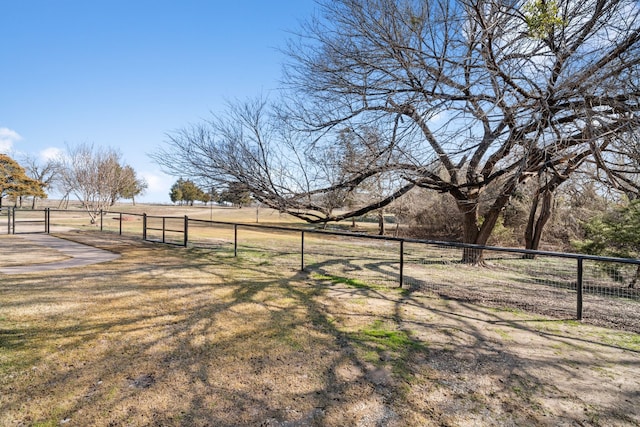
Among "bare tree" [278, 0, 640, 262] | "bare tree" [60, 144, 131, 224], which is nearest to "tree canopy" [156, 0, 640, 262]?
"bare tree" [278, 0, 640, 262]

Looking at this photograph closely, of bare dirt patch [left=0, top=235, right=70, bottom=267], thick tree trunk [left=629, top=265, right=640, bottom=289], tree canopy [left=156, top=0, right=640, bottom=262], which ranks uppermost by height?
tree canopy [left=156, top=0, right=640, bottom=262]

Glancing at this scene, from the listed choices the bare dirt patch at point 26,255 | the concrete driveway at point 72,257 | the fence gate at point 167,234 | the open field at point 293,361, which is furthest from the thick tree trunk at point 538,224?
the bare dirt patch at point 26,255

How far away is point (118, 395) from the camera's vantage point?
7.46 feet

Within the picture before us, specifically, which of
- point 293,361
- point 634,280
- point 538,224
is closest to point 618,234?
point 634,280

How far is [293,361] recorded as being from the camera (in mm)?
2844

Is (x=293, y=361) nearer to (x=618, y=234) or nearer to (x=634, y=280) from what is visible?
(x=634, y=280)

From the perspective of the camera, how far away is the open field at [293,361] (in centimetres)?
215

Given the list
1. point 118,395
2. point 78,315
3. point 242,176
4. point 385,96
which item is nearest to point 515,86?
point 385,96

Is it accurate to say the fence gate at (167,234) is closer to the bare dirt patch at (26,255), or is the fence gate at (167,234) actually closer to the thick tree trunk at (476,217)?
the bare dirt patch at (26,255)

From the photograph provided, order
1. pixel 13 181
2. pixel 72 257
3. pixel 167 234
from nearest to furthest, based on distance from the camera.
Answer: pixel 72 257 → pixel 167 234 → pixel 13 181

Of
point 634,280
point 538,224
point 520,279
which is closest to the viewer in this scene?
point 634,280

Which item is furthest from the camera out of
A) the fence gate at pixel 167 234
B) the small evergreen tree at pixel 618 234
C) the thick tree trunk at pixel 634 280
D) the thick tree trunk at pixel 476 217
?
the fence gate at pixel 167 234

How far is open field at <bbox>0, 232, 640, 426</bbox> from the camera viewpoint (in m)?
2.15

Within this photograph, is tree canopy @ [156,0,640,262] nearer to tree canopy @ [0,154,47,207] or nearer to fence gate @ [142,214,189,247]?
fence gate @ [142,214,189,247]
